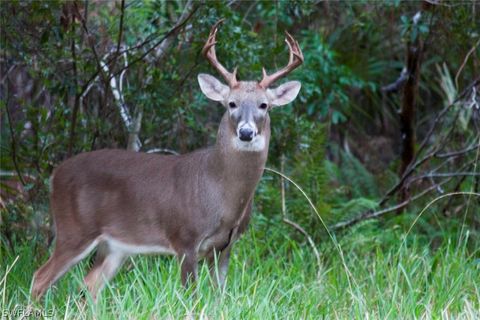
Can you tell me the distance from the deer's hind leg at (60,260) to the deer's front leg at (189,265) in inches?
27.7

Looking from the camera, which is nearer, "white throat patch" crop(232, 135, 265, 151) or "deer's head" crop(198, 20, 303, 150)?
"deer's head" crop(198, 20, 303, 150)

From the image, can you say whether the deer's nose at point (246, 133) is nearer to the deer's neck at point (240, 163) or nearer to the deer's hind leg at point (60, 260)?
the deer's neck at point (240, 163)

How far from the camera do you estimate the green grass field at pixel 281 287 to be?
217 inches

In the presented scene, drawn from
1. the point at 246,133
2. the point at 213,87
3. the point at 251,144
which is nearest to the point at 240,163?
the point at 251,144

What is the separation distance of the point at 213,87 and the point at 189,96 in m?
1.74

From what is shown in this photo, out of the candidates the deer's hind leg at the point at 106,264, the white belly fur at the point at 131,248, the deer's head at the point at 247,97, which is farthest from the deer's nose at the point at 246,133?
the deer's hind leg at the point at 106,264

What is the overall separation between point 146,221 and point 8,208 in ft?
4.75

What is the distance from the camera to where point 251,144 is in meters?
6.58

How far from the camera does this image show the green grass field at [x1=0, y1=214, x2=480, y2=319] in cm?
550

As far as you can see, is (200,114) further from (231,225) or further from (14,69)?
(231,225)

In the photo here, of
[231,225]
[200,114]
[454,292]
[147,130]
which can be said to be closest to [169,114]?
[147,130]

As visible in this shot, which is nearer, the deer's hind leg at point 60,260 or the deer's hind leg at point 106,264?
the deer's hind leg at point 60,260

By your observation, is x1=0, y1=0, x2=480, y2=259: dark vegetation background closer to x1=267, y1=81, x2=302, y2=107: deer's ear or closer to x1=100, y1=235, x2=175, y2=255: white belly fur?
x1=100, y1=235, x2=175, y2=255: white belly fur

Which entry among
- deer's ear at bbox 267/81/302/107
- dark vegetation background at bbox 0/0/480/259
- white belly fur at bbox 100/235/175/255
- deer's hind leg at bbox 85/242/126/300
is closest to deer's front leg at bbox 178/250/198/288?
white belly fur at bbox 100/235/175/255
